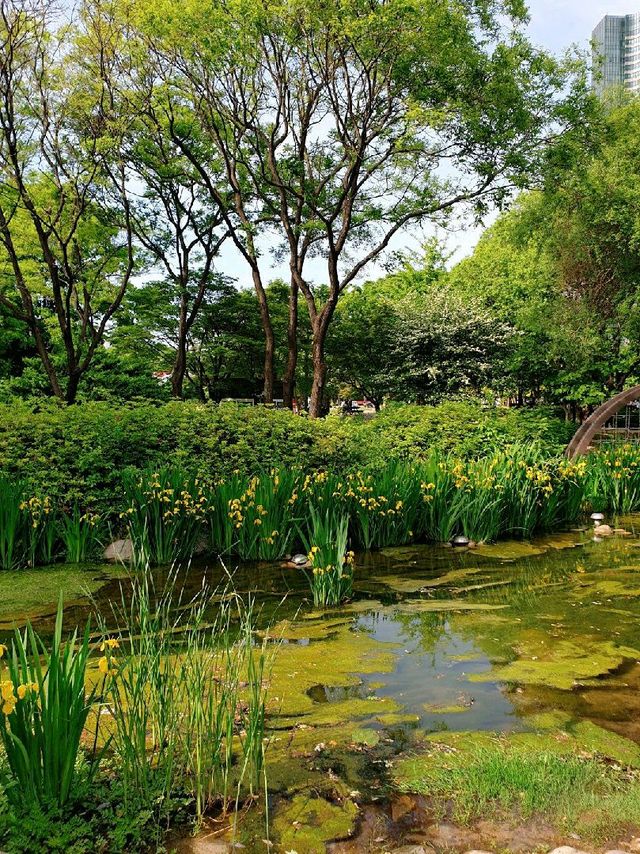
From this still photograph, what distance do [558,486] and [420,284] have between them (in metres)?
25.9

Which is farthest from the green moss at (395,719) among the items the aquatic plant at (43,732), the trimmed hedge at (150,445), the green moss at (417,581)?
the trimmed hedge at (150,445)

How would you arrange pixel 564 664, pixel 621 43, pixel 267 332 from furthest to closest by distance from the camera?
pixel 621 43, pixel 267 332, pixel 564 664

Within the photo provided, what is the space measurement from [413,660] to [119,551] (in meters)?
3.16

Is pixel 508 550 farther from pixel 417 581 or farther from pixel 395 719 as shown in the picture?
pixel 395 719

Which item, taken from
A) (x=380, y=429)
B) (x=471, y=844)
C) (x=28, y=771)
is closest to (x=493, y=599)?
(x=471, y=844)

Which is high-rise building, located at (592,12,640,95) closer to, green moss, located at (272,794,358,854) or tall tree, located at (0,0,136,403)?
tall tree, located at (0,0,136,403)

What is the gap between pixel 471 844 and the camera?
192 centimetres

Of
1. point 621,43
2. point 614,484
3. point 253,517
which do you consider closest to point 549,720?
point 253,517

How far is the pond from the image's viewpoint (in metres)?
2.36

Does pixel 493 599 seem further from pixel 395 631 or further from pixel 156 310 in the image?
pixel 156 310

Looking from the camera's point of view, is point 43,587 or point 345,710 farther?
point 43,587

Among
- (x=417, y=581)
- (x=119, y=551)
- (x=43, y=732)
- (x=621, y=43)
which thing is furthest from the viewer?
(x=621, y=43)

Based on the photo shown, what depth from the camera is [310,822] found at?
2041 millimetres

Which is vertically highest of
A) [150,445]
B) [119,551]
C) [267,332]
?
[267,332]
